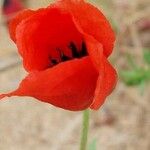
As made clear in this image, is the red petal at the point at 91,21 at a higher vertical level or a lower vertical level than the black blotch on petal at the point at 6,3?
higher

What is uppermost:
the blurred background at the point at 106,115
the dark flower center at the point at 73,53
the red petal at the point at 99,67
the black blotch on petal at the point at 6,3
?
the red petal at the point at 99,67

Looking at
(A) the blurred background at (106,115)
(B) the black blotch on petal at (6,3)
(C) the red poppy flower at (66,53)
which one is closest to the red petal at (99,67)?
(C) the red poppy flower at (66,53)

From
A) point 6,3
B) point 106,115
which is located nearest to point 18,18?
point 106,115

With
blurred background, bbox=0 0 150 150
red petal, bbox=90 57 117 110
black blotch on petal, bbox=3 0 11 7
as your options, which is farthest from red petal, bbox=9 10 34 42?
black blotch on petal, bbox=3 0 11 7

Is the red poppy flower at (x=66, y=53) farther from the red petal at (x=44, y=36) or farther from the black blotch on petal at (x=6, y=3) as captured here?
the black blotch on petal at (x=6, y=3)

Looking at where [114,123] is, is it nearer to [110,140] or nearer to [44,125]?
[110,140]

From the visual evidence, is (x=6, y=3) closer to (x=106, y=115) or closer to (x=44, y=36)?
(x=106, y=115)

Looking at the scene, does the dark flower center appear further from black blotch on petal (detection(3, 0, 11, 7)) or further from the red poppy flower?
black blotch on petal (detection(3, 0, 11, 7))
